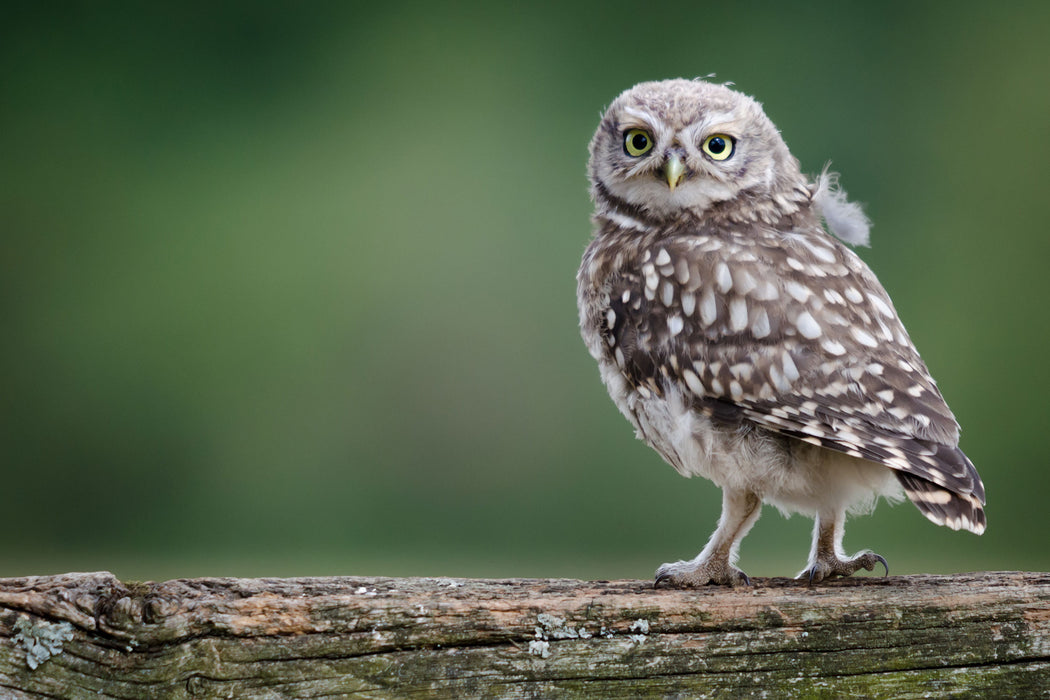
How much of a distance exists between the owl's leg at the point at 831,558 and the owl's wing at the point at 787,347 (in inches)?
14.1

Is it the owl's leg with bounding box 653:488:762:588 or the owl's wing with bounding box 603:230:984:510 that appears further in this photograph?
the owl's leg with bounding box 653:488:762:588

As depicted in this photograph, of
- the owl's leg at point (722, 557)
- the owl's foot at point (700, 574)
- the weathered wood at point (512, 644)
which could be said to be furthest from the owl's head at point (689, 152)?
the weathered wood at point (512, 644)

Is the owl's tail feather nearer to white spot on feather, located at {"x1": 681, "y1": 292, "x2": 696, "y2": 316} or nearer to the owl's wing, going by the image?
the owl's wing

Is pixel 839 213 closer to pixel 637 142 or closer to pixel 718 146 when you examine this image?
pixel 718 146

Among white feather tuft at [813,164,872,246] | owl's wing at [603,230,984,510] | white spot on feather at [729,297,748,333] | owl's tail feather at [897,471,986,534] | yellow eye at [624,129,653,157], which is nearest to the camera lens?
owl's tail feather at [897,471,986,534]

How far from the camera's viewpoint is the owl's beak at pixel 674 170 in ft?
7.81

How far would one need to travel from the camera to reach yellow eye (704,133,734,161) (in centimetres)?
246

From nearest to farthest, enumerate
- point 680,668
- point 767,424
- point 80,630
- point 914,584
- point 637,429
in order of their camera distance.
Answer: point 80,630
point 680,668
point 914,584
point 767,424
point 637,429

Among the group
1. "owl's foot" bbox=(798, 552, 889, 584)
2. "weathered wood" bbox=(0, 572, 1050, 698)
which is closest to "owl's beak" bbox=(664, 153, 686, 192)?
"owl's foot" bbox=(798, 552, 889, 584)

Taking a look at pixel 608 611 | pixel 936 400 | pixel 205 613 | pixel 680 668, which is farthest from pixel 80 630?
pixel 936 400

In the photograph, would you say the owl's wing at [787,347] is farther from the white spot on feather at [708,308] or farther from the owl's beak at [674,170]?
the owl's beak at [674,170]

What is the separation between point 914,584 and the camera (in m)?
1.93

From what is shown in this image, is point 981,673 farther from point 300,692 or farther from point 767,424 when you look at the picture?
point 300,692

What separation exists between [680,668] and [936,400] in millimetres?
857
